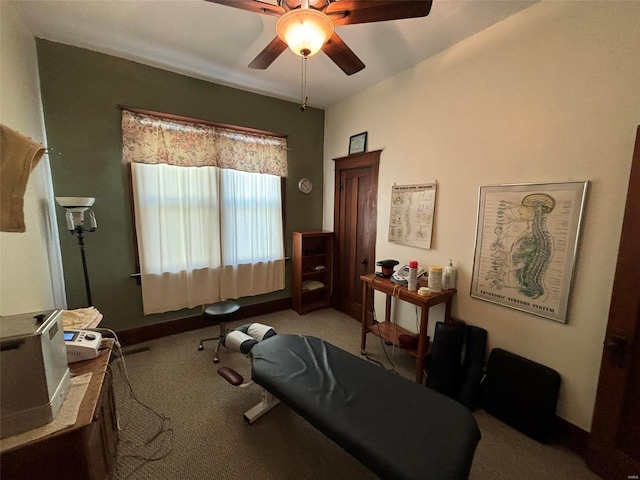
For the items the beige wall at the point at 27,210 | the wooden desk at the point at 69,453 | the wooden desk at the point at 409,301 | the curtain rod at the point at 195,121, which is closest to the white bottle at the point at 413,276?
the wooden desk at the point at 409,301

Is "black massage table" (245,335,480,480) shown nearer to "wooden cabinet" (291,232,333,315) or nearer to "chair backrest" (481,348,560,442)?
"chair backrest" (481,348,560,442)

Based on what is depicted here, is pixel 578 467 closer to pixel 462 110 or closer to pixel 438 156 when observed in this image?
pixel 438 156

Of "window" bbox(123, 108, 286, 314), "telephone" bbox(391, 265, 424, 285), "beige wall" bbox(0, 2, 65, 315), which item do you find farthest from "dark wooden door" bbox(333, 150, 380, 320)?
"beige wall" bbox(0, 2, 65, 315)

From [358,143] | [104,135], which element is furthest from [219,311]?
[358,143]

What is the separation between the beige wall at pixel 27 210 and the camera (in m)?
1.41

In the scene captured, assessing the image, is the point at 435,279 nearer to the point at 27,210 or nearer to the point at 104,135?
the point at 27,210

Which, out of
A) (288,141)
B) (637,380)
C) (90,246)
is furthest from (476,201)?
(90,246)

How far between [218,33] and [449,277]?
2789 mm

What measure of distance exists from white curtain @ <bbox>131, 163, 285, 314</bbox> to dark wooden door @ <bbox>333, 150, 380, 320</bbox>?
85 centimetres

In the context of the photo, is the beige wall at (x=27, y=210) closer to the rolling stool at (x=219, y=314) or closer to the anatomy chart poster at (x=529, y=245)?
the rolling stool at (x=219, y=314)

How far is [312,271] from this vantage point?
3.63 meters

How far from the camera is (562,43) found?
1606 mm

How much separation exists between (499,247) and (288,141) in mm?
2729

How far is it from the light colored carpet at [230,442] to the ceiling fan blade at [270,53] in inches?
88.9
